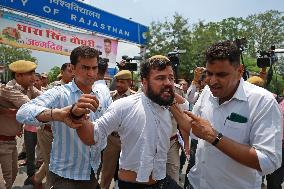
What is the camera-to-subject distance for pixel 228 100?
2.49m


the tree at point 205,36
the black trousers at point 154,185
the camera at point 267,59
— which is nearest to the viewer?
the black trousers at point 154,185

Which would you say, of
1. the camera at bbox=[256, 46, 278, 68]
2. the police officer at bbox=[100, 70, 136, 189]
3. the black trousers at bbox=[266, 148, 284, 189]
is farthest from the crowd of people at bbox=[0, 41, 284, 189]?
the camera at bbox=[256, 46, 278, 68]

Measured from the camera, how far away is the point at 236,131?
7.73 feet

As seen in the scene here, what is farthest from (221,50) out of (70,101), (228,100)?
(70,101)

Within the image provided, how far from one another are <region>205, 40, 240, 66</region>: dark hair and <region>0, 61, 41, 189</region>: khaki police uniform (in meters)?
2.57

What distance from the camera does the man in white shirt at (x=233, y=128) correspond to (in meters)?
2.18

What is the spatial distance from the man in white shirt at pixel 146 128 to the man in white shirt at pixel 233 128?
0.42 metres

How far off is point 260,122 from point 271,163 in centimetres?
26

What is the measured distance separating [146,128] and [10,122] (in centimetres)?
241

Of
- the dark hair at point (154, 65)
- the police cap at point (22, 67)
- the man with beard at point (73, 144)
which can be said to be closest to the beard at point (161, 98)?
the dark hair at point (154, 65)

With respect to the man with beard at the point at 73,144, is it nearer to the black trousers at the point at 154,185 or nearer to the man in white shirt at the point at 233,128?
the black trousers at the point at 154,185

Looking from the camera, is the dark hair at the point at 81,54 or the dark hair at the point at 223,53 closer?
the dark hair at the point at 223,53

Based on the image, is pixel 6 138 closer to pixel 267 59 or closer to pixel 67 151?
pixel 67 151

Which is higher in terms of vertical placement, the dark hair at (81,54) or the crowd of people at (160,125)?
the dark hair at (81,54)
